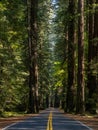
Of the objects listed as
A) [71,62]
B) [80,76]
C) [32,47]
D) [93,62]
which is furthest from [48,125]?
[32,47]

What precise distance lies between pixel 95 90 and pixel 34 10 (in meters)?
12.3

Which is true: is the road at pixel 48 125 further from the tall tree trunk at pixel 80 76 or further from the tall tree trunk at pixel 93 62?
the tall tree trunk at pixel 93 62

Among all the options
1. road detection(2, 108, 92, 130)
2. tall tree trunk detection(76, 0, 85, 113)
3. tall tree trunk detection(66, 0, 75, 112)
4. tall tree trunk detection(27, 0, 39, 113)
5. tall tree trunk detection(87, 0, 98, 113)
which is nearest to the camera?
road detection(2, 108, 92, 130)

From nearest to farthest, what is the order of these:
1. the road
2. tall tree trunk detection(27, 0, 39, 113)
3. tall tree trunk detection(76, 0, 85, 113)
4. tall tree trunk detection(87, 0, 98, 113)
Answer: the road, tall tree trunk detection(76, 0, 85, 113), tall tree trunk detection(87, 0, 98, 113), tall tree trunk detection(27, 0, 39, 113)

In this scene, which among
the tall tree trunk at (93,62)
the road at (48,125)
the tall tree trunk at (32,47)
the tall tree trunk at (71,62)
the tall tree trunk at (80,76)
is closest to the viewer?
the road at (48,125)

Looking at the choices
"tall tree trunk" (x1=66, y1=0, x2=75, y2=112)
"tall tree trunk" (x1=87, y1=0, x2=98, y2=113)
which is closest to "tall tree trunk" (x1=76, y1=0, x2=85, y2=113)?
"tall tree trunk" (x1=87, y1=0, x2=98, y2=113)

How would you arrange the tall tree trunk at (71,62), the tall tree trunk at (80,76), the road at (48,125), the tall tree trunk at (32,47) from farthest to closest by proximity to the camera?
the tall tree trunk at (32,47) < the tall tree trunk at (71,62) < the tall tree trunk at (80,76) < the road at (48,125)

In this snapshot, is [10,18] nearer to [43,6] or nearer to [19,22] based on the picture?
[19,22]

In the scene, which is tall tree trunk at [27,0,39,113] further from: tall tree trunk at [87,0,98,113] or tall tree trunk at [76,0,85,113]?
tall tree trunk at [76,0,85,113]

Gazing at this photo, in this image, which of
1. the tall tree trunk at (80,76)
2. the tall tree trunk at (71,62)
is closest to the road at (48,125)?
the tall tree trunk at (80,76)

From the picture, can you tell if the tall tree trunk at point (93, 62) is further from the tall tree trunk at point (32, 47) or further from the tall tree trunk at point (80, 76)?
the tall tree trunk at point (32, 47)

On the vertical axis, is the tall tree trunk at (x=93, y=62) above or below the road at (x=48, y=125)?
above

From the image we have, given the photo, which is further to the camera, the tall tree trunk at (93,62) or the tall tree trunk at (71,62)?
the tall tree trunk at (71,62)

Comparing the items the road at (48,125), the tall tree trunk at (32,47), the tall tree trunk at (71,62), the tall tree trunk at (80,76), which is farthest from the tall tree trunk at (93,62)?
the road at (48,125)
